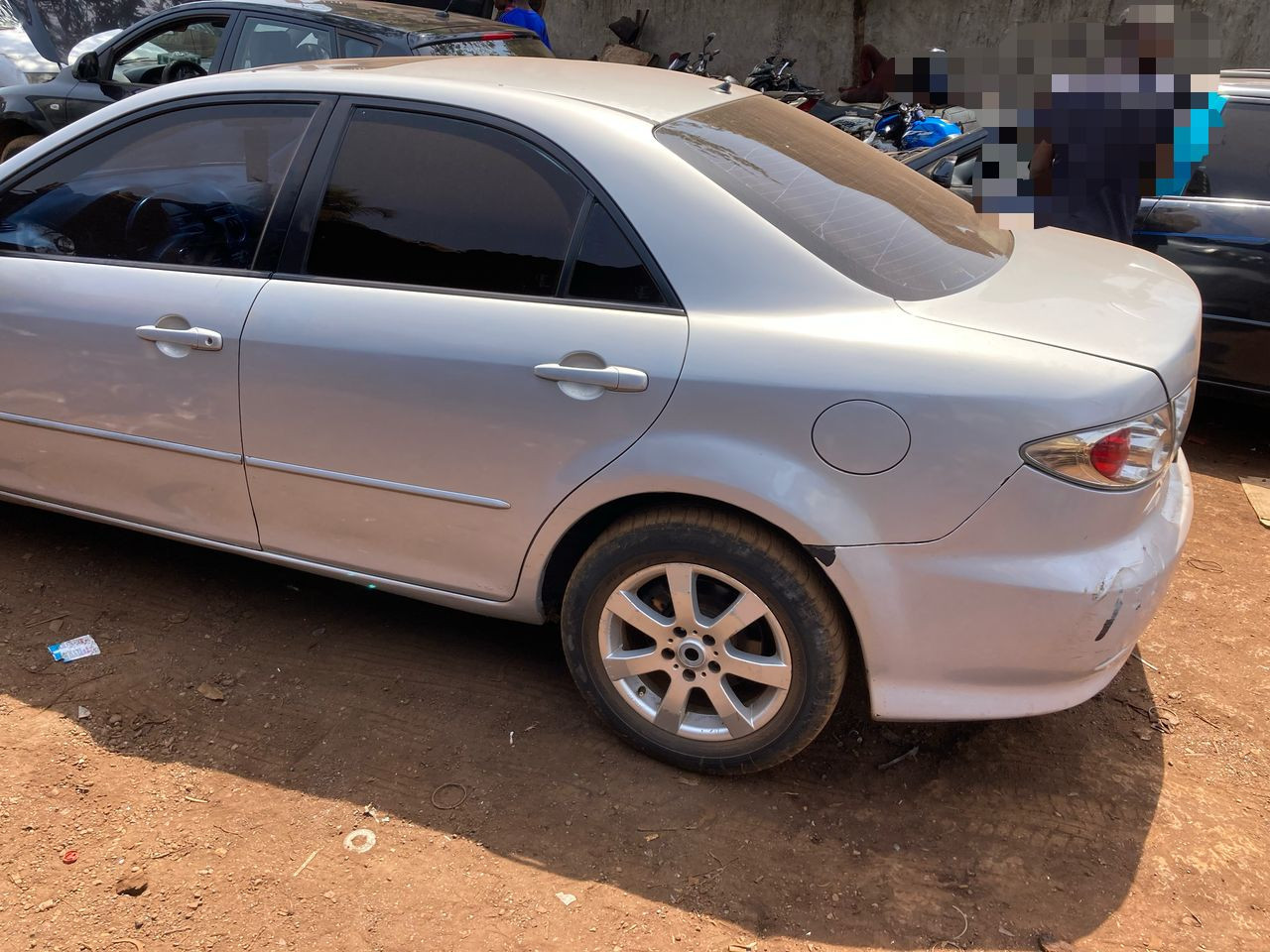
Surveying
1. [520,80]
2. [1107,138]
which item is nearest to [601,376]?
[520,80]

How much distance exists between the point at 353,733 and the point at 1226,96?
4741mm

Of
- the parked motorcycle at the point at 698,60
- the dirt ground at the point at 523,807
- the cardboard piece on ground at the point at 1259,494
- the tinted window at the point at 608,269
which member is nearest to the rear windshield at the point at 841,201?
the tinted window at the point at 608,269

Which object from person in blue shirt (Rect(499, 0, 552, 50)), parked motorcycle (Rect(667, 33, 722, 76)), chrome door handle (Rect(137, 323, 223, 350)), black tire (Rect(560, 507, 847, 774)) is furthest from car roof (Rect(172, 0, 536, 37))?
parked motorcycle (Rect(667, 33, 722, 76))

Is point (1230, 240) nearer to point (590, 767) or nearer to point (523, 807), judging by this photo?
point (590, 767)

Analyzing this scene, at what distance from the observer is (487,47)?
20.5 ft

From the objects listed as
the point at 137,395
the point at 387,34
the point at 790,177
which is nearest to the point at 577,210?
the point at 790,177

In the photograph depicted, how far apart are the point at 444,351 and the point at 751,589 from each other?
0.98 metres

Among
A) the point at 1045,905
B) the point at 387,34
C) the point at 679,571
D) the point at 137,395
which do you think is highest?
the point at 387,34

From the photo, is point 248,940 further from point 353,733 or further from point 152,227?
point 152,227

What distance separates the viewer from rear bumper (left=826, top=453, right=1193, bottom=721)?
2.31 meters

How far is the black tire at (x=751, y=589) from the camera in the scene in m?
2.49

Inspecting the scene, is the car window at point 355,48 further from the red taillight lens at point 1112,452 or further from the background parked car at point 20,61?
the red taillight lens at point 1112,452

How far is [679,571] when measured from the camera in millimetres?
→ 2590

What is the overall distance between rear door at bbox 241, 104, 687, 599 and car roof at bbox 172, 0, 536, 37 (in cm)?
336
